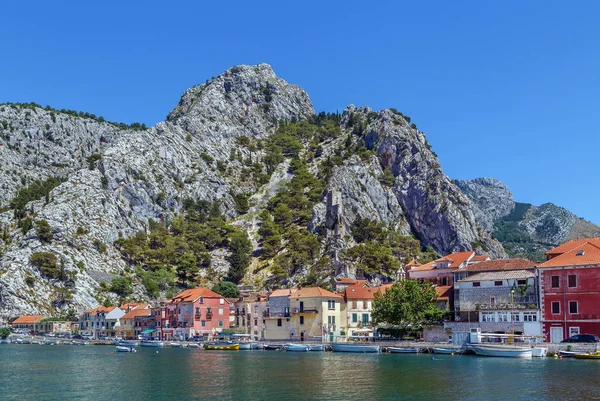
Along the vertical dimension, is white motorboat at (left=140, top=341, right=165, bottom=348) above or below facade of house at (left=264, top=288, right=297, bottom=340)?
below

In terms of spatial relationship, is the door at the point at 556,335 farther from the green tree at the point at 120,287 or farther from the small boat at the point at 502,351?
the green tree at the point at 120,287

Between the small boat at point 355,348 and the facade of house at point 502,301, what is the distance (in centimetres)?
1352

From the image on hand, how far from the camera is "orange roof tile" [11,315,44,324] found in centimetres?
15662

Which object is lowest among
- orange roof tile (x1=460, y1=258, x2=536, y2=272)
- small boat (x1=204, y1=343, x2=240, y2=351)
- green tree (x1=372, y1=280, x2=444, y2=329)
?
small boat (x1=204, y1=343, x2=240, y2=351)

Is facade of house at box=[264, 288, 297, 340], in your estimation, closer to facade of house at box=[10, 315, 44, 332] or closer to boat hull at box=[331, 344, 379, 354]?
boat hull at box=[331, 344, 379, 354]

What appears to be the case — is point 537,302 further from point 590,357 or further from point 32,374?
point 32,374

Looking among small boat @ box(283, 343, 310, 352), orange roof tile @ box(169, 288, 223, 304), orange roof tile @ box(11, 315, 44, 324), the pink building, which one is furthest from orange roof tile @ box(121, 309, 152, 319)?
small boat @ box(283, 343, 310, 352)

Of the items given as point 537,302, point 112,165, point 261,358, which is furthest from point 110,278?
point 537,302

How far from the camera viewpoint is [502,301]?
87625 millimetres

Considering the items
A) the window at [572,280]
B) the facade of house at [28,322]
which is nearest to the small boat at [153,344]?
the facade of house at [28,322]

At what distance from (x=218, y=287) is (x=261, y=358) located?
79292 millimetres

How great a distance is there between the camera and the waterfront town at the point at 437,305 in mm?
81000

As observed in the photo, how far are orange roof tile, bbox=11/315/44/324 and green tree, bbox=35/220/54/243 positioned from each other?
66.5ft

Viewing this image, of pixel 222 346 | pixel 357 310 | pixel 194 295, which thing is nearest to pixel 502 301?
pixel 357 310
